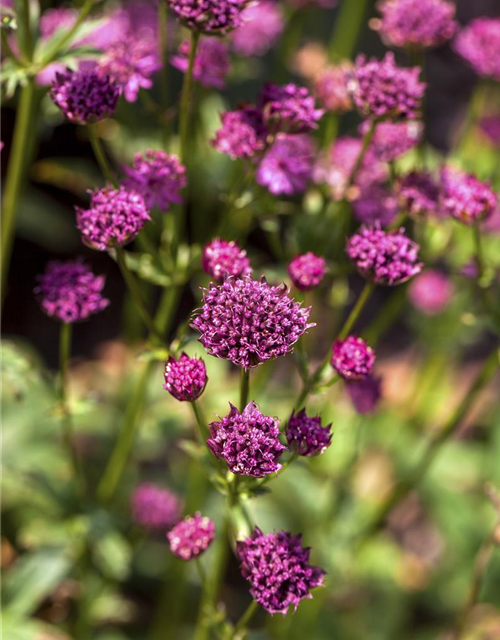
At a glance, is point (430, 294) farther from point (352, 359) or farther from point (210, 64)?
point (352, 359)

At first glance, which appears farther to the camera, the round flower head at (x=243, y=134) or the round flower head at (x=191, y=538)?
the round flower head at (x=243, y=134)

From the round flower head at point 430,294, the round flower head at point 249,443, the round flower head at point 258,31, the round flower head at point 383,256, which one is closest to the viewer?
the round flower head at point 249,443

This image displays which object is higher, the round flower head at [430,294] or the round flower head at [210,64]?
the round flower head at [210,64]

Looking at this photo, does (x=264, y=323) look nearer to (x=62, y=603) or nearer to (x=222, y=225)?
(x=222, y=225)

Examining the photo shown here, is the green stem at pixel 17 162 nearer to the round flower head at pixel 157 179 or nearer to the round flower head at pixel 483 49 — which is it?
the round flower head at pixel 157 179

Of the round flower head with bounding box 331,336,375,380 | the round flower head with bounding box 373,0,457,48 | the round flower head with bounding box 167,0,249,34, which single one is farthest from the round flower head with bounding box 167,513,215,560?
the round flower head with bounding box 373,0,457,48

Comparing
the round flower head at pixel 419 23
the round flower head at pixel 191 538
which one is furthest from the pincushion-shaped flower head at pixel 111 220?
the round flower head at pixel 419 23

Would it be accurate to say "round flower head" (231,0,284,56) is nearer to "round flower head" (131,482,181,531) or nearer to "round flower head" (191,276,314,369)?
"round flower head" (131,482,181,531)
